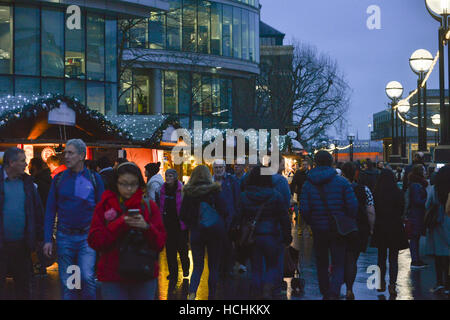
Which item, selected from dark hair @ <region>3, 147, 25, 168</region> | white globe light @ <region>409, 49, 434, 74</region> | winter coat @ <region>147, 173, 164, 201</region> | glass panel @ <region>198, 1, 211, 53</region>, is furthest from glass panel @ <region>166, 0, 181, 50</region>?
dark hair @ <region>3, 147, 25, 168</region>

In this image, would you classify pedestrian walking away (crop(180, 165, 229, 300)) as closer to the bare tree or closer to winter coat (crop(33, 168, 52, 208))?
winter coat (crop(33, 168, 52, 208))

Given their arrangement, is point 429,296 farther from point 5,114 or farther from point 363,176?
point 5,114

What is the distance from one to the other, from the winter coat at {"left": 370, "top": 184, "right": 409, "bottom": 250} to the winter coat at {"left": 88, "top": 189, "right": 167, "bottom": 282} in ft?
17.2

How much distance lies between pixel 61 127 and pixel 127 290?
16482 millimetres

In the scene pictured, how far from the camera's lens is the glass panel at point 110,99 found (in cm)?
3516

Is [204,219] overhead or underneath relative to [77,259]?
overhead

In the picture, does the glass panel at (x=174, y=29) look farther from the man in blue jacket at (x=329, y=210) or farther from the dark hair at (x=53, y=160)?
the man in blue jacket at (x=329, y=210)

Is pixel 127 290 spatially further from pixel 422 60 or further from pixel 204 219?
pixel 422 60

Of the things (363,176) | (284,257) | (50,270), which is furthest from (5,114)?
(284,257)

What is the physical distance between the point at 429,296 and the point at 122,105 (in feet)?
149

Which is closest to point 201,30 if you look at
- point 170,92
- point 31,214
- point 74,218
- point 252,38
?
point 170,92

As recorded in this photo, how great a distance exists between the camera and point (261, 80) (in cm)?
6581

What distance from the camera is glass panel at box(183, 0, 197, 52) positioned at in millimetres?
55625

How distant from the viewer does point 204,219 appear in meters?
9.62
